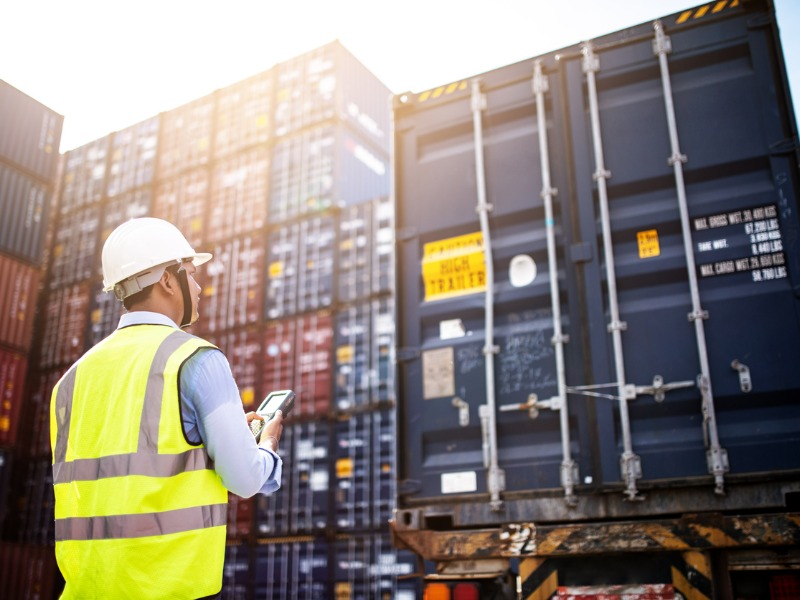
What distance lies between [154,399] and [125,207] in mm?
16868

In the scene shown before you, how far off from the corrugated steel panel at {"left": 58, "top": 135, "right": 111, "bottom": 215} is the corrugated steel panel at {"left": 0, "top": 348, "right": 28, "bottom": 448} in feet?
14.5

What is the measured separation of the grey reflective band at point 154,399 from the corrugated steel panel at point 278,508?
11040mm

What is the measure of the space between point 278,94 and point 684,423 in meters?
13.8

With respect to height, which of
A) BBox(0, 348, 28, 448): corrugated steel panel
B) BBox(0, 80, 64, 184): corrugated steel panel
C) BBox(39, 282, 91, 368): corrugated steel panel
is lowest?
BBox(0, 348, 28, 448): corrugated steel panel

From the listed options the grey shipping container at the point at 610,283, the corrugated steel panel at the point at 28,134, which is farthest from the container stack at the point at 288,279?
the grey shipping container at the point at 610,283

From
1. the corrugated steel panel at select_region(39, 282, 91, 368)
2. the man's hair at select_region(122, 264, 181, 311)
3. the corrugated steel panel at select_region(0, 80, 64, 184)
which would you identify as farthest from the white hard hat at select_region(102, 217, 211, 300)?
the corrugated steel panel at select_region(0, 80, 64, 184)

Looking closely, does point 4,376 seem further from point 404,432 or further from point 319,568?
point 404,432

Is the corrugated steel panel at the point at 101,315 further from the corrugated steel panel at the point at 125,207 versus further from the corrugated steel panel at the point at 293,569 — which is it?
the corrugated steel panel at the point at 293,569

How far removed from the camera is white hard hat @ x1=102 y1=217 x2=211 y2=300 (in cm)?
230

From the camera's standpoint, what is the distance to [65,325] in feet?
56.8

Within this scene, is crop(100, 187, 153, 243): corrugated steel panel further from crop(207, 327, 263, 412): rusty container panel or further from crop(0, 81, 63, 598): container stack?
crop(207, 327, 263, 412): rusty container panel

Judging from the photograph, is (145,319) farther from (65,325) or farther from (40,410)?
(65,325)

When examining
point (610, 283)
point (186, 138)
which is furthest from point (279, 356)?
point (610, 283)

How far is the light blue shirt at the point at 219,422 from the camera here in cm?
203
